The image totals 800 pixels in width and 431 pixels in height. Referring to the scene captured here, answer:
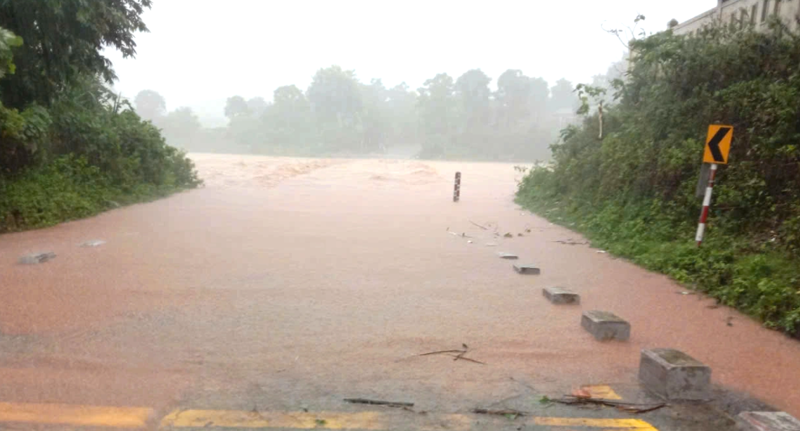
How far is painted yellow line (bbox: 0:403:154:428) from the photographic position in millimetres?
3729

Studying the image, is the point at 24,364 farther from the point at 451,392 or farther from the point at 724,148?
the point at 724,148

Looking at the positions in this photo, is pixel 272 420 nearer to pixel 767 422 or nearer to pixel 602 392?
pixel 602 392

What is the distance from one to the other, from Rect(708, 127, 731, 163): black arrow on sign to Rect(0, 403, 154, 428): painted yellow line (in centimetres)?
764

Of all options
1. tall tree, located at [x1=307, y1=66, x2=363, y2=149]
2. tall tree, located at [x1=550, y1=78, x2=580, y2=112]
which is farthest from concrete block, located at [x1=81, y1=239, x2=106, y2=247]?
tall tree, located at [x1=550, y1=78, x2=580, y2=112]

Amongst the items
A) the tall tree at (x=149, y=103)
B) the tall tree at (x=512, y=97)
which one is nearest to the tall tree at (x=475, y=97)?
the tall tree at (x=512, y=97)

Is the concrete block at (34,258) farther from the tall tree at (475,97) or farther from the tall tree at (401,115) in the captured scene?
the tall tree at (401,115)

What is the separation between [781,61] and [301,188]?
55.8 feet

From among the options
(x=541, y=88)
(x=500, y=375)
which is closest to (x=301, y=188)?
(x=500, y=375)

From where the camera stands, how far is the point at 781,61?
36.6 feet

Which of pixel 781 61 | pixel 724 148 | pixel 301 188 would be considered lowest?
pixel 301 188

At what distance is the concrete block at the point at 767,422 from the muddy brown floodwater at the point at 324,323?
0.69 metres

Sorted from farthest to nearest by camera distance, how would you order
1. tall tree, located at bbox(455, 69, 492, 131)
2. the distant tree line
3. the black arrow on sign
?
tall tree, located at bbox(455, 69, 492, 131) < the distant tree line < the black arrow on sign

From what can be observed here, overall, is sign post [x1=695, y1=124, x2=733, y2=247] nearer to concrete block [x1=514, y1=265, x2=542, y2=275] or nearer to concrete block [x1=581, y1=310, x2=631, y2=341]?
concrete block [x1=514, y1=265, x2=542, y2=275]

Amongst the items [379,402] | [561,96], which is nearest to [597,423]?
[379,402]
